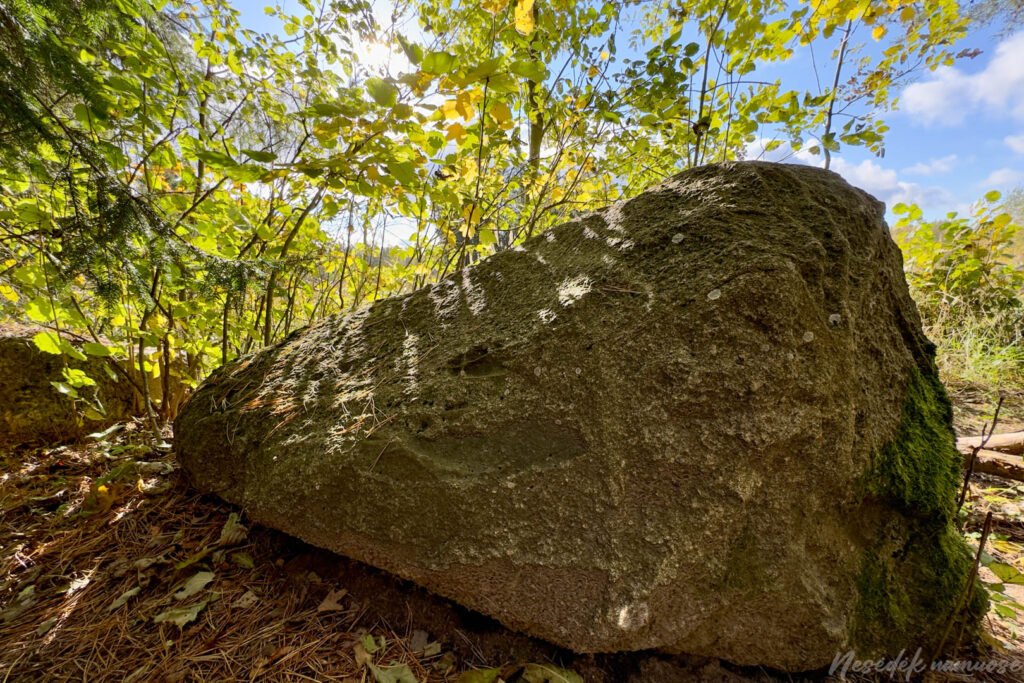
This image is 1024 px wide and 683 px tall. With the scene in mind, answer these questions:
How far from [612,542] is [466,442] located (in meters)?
0.56

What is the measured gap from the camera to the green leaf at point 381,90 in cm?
132

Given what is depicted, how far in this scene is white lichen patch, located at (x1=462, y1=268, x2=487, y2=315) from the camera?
5.46ft

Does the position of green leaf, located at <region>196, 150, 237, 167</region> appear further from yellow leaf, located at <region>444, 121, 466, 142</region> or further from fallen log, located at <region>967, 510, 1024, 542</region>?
fallen log, located at <region>967, 510, 1024, 542</region>

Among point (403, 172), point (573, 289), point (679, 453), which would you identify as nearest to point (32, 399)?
point (403, 172)

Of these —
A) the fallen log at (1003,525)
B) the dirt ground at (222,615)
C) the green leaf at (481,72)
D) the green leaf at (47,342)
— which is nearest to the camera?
the dirt ground at (222,615)

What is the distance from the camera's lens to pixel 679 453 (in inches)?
45.3

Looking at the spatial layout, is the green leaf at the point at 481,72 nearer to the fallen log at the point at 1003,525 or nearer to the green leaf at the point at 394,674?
the green leaf at the point at 394,674

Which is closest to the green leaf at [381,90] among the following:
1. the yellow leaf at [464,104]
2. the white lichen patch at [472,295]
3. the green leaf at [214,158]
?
the yellow leaf at [464,104]

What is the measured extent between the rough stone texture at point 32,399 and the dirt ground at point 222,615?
84 cm

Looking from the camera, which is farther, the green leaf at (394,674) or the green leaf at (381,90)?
the green leaf at (381,90)

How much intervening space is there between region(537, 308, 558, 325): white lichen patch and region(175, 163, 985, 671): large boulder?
0.01 m

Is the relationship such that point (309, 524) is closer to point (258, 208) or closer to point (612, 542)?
point (612, 542)

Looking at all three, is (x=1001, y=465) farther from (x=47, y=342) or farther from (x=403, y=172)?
(x=47, y=342)

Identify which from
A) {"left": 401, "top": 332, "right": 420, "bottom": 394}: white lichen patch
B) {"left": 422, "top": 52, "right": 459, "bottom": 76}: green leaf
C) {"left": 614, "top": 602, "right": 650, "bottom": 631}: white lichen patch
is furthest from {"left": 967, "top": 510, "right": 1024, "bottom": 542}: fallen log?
{"left": 422, "top": 52, "right": 459, "bottom": 76}: green leaf
